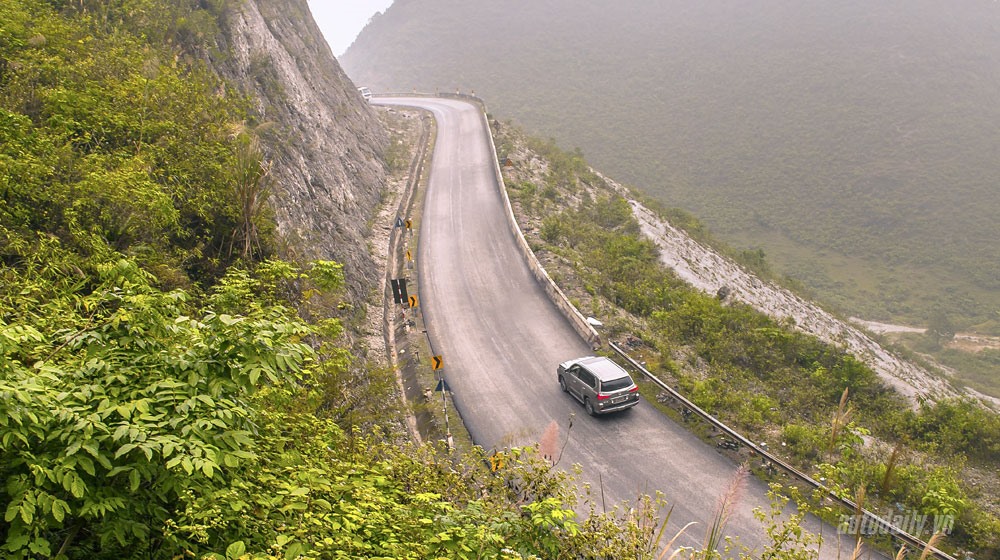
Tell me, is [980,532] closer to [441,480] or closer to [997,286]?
[441,480]

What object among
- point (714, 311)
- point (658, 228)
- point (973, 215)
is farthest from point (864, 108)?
point (714, 311)

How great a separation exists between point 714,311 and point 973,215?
7302cm

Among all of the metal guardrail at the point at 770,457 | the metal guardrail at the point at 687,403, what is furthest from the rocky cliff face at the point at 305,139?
the metal guardrail at the point at 770,457

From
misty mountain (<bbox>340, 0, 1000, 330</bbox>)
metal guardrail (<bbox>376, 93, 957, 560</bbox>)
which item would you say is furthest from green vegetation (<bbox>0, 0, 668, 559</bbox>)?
Answer: misty mountain (<bbox>340, 0, 1000, 330</bbox>)

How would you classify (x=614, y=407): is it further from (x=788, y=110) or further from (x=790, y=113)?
(x=788, y=110)

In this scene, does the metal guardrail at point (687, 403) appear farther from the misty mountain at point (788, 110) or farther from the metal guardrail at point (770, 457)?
the misty mountain at point (788, 110)

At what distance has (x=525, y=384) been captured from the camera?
62.0 feet

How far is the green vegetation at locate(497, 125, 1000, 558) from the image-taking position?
13.3m

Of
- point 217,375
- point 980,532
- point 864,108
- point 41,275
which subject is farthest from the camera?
point 864,108

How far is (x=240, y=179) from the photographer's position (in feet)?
46.3

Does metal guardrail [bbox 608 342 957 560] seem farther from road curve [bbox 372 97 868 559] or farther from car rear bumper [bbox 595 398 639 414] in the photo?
car rear bumper [bbox 595 398 639 414]

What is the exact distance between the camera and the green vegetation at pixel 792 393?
43.5 feet

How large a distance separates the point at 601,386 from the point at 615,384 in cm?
47

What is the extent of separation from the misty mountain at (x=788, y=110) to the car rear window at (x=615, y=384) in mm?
51087
